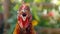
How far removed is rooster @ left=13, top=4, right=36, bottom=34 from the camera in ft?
3.28

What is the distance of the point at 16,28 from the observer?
1026 mm

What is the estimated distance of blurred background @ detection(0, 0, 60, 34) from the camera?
3.34ft

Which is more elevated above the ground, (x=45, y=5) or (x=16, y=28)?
(x=45, y=5)

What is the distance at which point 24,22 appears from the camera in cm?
101

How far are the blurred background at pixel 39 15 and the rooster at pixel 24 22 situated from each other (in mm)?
26

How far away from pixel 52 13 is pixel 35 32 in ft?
0.62

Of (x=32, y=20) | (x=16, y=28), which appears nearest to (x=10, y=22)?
(x=16, y=28)

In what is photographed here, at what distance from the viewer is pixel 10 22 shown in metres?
1.03

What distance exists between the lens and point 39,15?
102 cm

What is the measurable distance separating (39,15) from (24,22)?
123 mm

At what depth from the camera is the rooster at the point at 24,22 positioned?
3.28 ft

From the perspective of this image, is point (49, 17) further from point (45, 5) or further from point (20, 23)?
point (20, 23)

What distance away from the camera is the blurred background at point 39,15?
3.34 feet

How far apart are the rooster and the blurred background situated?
0.03 metres
